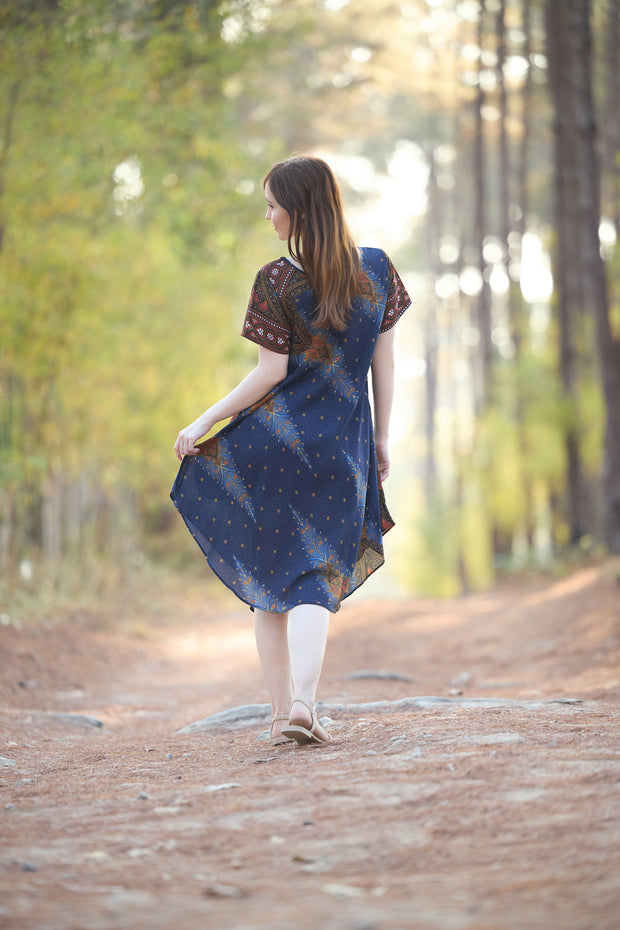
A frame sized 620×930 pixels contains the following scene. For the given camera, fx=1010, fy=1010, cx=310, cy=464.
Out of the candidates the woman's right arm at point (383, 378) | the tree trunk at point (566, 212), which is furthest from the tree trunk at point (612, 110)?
the woman's right arm at point (383, 378)

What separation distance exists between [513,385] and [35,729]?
12.8m

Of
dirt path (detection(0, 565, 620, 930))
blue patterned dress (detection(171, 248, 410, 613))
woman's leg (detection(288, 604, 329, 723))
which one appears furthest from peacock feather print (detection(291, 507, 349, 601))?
dirt path (detection(0, 565, 620, 930))

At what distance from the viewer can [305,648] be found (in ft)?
10.6

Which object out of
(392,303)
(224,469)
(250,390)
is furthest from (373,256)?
(224,469)

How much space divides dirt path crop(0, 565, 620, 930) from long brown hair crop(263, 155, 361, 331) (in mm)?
1480

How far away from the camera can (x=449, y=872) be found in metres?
2.10

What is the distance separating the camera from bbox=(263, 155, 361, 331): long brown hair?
3.34 meters

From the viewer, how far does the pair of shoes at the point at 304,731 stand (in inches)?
127

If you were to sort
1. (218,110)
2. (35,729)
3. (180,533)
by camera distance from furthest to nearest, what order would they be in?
(180,533)
(218,110)
(35,729)

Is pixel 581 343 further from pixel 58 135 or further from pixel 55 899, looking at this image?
pixel 55 899

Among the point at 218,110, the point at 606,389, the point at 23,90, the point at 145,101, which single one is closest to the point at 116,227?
the point at 145,101

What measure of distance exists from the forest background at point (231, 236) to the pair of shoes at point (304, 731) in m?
2.09

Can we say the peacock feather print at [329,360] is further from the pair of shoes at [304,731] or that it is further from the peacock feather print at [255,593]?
the pair of shoes at [304,731]

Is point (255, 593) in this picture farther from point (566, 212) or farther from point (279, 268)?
point (566, 212)
